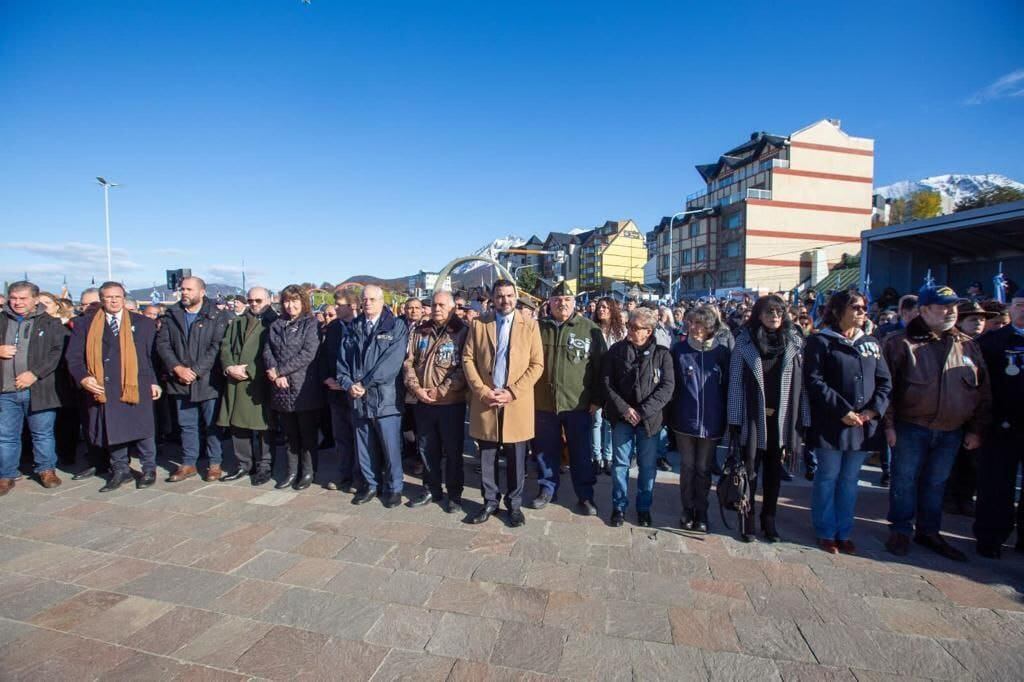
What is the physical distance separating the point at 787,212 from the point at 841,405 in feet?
146

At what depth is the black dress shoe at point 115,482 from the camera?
190 inches

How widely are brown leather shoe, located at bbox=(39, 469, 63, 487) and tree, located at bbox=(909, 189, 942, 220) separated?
54.5 meters

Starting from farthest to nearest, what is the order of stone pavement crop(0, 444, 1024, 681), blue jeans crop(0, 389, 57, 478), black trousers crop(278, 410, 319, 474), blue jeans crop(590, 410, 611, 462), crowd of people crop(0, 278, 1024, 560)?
1. blue jeans crop(590, 410, 611, 462)
2. black trousers crop(278, 410, 319, 474)
3. blue jeans crop(0, 389, 57, 478)
4. crowd of people crop(0, 278, 1024, 560)
5. stone pavement crop(0, 444, 1024, 681)

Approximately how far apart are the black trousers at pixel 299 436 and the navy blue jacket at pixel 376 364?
→ 0.74 meters

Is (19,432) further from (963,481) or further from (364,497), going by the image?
(963,481)

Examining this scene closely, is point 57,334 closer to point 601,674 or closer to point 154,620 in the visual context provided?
point 154,620

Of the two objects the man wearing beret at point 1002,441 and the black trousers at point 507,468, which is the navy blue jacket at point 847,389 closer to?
the man wearing beret at point 1002,441

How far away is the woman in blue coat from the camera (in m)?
3.89

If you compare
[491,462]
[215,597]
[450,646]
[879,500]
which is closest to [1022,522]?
[879,500]

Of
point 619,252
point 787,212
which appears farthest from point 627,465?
point 619,252

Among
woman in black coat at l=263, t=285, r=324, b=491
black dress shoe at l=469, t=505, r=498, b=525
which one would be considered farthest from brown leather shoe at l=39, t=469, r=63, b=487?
black dress shoe at l=469, t=505, r=498, b=525

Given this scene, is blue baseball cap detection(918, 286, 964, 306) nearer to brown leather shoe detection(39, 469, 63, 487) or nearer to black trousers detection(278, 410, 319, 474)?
black trousers detection(278, 410, 319, 474)

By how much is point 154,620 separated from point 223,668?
0.72 metres

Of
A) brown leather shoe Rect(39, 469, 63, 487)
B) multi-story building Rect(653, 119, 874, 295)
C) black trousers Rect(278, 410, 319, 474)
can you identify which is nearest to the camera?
brown leather shoe Rect(39, 469, 63, 487)
